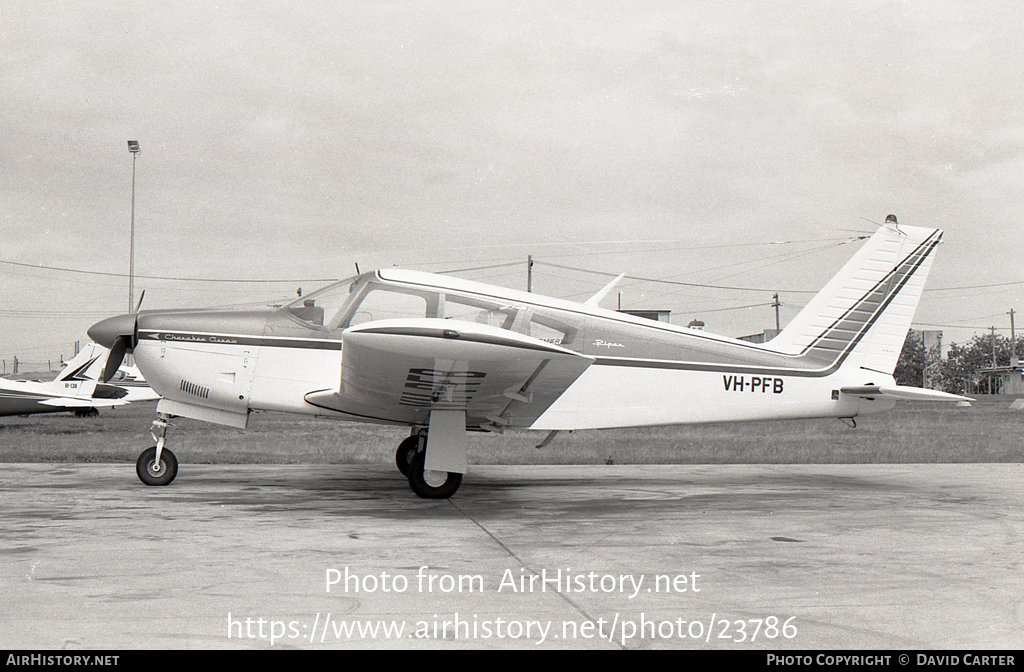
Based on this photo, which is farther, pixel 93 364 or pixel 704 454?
pixel 93 364

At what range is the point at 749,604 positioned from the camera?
381cm

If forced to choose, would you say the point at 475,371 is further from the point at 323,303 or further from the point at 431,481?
the point at 323,303

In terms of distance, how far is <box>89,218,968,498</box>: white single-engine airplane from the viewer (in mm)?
7336

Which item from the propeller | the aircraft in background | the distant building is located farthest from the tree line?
the propeller

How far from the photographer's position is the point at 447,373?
6.51m

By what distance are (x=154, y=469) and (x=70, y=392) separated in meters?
16.2

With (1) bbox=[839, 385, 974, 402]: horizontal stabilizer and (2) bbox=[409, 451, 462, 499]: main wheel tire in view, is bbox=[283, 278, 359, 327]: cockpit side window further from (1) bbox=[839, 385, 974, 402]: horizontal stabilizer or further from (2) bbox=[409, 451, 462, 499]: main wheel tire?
(1) bbox=[839, 385, 974, 402]: horizontal stabilizer

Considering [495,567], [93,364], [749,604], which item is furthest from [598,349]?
[93,364]

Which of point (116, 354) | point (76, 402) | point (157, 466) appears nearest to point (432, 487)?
point (157, 466)

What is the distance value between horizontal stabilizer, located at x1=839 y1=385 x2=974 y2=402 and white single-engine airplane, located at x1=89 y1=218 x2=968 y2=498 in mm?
20

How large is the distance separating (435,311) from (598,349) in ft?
5.81

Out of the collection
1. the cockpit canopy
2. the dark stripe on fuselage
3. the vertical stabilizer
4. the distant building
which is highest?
the cockpit canopy

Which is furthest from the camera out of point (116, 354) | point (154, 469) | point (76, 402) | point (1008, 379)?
point (1008, 379)
